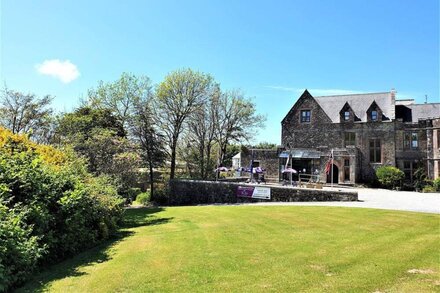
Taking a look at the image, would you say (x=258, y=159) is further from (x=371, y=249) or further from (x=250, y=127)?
(x=371, y=249)

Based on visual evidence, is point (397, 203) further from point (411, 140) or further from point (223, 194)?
point (411, 140)

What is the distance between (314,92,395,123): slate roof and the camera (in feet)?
127

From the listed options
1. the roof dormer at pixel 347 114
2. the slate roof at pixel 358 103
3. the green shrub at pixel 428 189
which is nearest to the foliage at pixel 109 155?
the roof dormer at pixel 347 114

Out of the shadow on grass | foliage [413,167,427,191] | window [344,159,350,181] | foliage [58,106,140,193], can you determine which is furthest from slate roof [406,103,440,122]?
the shadow on grass

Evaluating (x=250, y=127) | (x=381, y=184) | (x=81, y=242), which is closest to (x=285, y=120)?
(x=250, y=127)

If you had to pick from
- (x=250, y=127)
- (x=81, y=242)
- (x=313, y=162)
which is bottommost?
(x=81, y=242)

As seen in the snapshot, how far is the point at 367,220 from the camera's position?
13.7 m

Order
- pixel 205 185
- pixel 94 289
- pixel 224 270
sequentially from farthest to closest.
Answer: pixel 205 185, pixel 224 270, pixel 94 289

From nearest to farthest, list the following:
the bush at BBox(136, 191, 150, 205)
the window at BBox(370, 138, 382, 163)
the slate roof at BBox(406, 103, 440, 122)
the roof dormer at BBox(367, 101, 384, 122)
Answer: the bush at BBox(136, 191, 150, 205) < the slate roof at BBox(406, 103, 440, 122) < the window at BBox(370, 138, 382, 163) < the roof dormer at BBox(367, 101, 384, 122)

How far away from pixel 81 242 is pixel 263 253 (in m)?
5.96

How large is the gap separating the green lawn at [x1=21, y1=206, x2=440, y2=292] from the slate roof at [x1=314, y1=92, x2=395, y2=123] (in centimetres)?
2824

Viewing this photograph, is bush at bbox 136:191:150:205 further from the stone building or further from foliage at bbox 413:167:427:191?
foliage at bbox 413:167:427:191

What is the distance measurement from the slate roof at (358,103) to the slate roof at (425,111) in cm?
238

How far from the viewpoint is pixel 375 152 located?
37.7 m
